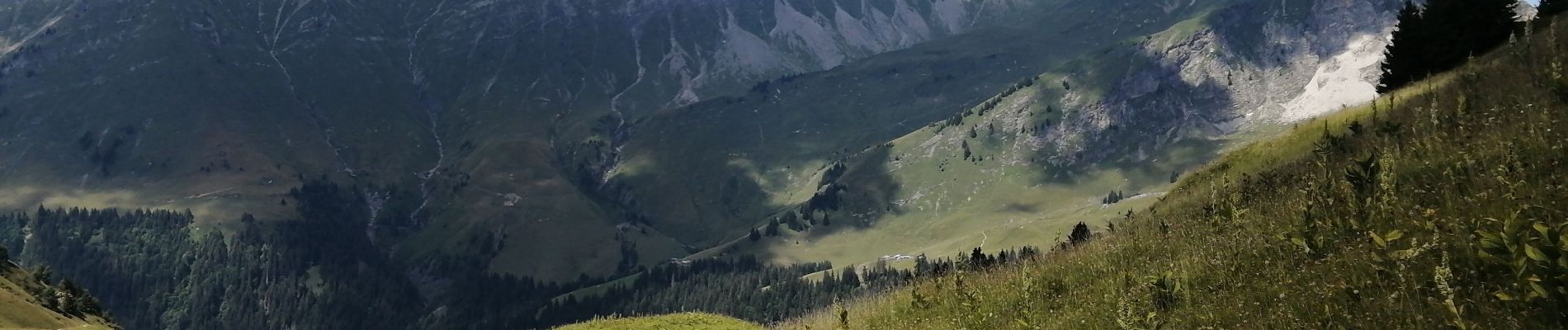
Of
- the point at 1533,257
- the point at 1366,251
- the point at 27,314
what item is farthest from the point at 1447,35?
the point at 27,314

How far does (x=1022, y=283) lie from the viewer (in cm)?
1534

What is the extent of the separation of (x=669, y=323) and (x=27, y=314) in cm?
10481

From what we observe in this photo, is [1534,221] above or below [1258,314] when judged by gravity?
above

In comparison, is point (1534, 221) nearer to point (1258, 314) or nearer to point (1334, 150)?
point (1258, 314)

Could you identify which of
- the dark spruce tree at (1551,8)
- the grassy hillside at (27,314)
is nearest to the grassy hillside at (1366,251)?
the dark spruce tree at (1551,8)

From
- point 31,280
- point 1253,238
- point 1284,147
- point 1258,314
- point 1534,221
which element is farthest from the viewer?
point 31,280

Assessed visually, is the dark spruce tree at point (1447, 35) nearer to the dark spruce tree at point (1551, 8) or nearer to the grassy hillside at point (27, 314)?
the dark spruce tree at point (1551, 8)

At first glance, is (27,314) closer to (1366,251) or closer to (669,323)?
(669,323)

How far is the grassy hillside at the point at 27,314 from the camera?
9556 centimetres

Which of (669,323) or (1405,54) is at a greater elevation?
(1405,54)

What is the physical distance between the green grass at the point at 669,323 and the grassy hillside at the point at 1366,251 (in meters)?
11.2

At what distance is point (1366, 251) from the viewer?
998 cm

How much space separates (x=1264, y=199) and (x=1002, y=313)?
5.15 metres

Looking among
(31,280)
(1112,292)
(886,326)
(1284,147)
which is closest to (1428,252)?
(1112,292)
